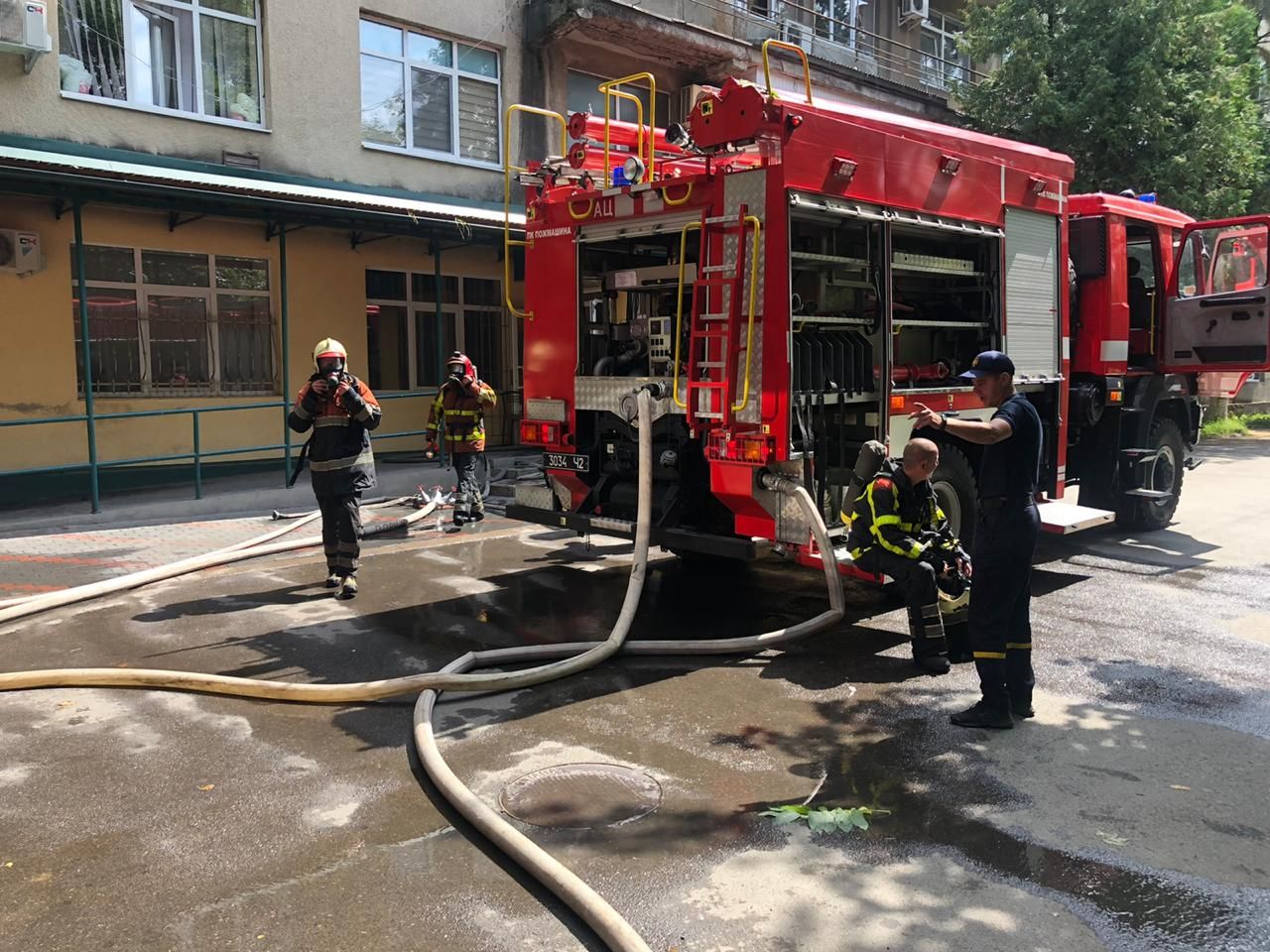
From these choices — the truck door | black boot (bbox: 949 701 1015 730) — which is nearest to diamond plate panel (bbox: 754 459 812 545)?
black boot (bbox: 949 701 1015 730)

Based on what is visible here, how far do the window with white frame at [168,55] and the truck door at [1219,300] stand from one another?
1088 cm

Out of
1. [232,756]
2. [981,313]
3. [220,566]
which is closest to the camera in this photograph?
[232,756]

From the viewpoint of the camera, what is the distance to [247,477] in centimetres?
1198

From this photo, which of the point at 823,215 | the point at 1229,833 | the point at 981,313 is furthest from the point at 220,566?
the point at 1229,833

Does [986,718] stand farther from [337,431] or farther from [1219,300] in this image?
[1219,300]

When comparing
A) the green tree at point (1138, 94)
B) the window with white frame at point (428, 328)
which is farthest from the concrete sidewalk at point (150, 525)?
the green tree at point (1138, 94)

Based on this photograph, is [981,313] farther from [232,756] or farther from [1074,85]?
[1074,85]

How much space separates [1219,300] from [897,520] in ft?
16.8

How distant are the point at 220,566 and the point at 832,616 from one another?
5.04m

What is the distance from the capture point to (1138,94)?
15430mm

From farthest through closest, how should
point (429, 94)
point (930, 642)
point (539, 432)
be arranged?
point (429, 94) → point (539, 432) → point (930, 642)

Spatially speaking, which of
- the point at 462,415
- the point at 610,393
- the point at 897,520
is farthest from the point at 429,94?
the point at 897,520

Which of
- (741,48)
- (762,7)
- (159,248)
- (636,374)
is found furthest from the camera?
(762,7)

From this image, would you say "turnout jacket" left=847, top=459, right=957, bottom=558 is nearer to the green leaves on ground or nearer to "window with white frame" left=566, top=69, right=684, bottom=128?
the green leaves on ground
